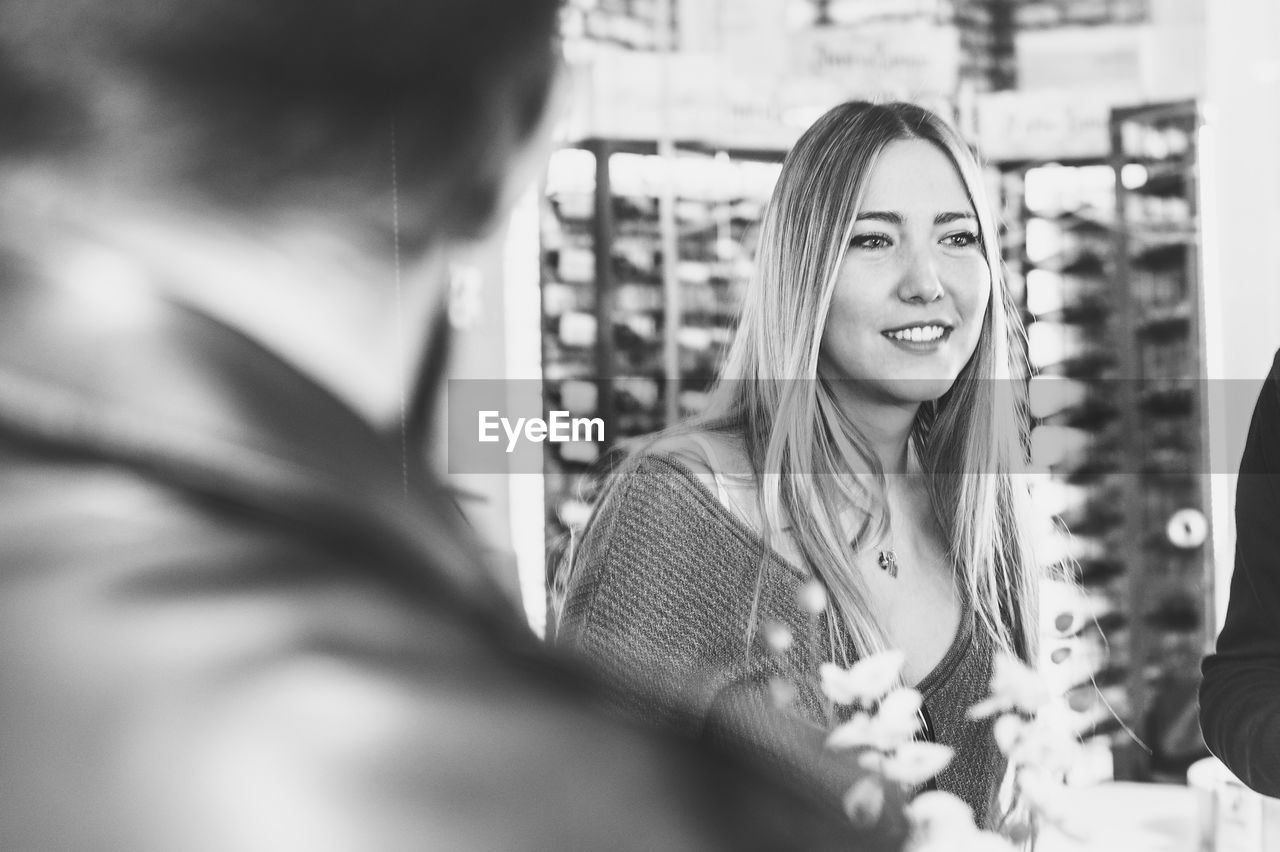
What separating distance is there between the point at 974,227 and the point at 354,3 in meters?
1.36

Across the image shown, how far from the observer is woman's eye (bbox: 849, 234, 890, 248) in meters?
1.52

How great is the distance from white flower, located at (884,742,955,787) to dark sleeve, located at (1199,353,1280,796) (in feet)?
1.03

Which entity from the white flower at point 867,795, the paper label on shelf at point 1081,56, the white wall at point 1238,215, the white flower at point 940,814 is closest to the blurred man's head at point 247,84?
the white flower at point 867,795

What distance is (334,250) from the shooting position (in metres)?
0.32

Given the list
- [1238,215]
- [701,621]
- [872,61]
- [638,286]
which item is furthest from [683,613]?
[1238,215]

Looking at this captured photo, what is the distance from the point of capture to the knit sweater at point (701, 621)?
1385 millimetres

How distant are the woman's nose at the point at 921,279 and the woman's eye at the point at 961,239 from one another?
4 centimetres

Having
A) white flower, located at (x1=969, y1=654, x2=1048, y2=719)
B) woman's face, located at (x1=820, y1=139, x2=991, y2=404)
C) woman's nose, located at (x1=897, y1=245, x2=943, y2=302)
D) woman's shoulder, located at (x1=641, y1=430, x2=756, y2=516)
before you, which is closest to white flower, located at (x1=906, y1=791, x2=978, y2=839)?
white flower, located at (x1=969, y1=654, x2=1048, y2=719)

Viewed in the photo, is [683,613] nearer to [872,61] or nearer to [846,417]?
[846,417]

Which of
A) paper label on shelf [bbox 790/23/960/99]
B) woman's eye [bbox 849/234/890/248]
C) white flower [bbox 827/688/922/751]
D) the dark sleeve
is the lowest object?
white flower [bbox 827/688/922/751]

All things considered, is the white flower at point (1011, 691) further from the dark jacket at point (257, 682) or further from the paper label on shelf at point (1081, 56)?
the dark jacket at point (257, 682)

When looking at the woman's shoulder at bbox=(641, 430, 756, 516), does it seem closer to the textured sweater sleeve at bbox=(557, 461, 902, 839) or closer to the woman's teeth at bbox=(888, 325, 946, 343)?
the textured sweater sleeve at bbox=(557, 461, 902, 839)

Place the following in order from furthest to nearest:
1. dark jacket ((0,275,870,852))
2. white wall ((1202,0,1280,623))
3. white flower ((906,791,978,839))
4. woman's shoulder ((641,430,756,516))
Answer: white wall ((1202,0,1280,623)), woman's shoulder ((641,430,756,516)), white flower ((906,791,978,839)), dark jacket ((0,275,870,852))

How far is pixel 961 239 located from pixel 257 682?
58.8 inches
